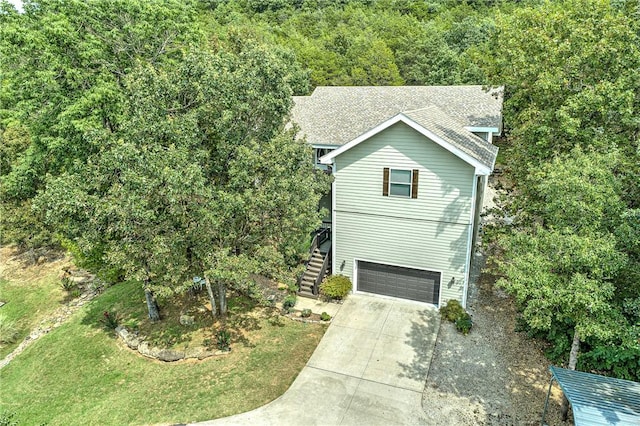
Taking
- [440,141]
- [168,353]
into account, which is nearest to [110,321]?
[168,353]

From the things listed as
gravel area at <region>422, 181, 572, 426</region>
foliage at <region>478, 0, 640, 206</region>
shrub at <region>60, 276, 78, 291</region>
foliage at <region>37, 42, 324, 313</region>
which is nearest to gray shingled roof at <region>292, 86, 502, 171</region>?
foliage at <region>478, 0, 640, 206</region>

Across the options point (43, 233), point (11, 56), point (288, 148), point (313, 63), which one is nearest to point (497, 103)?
point (288, 148)

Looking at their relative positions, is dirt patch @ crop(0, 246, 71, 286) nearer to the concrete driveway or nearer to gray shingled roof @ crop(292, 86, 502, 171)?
gray shingled roof @ crop(292, 86, 502, 171)

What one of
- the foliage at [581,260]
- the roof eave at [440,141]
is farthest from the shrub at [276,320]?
the foliage at [581,260]

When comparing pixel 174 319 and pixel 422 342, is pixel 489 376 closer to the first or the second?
pixel 422 342

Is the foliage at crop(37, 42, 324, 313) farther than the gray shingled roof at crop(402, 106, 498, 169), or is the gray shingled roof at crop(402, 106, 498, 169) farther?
the gray shingled roof at crop(402, 106, 498, 169)

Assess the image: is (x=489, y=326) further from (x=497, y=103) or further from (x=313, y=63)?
(x=313, y=63)
